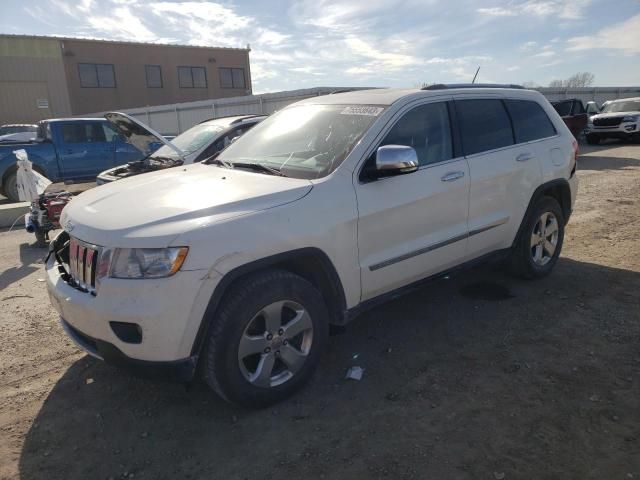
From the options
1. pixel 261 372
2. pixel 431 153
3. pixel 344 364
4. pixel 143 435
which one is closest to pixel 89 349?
pixel 143 435

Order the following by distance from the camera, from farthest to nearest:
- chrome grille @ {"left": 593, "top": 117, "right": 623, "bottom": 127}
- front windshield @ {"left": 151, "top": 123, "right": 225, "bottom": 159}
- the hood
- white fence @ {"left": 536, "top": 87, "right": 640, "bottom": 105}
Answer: white fence @ {"left": 536, "top": 87, "right": 640, "bottom": 105} → chrome grille @ {"left": 593, "top": 117, "right": 623, "bottom": 127} → front windshield @ {"left": 151, "top": 123, "right": 225, "bottom": 159} → the hood

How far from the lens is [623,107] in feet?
65.4

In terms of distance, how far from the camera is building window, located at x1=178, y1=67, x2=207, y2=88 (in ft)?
131

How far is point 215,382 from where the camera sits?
267 centimetres

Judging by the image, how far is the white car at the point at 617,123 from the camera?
18812mm

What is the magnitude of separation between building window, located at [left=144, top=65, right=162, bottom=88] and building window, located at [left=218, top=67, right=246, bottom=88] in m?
5.11

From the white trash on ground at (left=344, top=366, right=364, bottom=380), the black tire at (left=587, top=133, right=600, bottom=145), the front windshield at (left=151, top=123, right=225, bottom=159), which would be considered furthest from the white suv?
the black tire at (left=587, top=133, right=600, bottom=145)

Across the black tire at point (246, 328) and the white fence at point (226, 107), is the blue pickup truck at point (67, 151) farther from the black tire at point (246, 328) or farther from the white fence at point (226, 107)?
the black tire at point (246, 328)

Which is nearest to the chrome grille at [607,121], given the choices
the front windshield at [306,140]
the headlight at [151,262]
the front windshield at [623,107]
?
the front windshield at [623,107]

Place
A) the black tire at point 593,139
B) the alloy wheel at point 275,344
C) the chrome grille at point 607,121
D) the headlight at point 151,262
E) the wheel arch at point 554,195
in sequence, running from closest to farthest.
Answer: the headlight at point 151,262 → the alloy wheel at point 275,344 → the wheel arch at point 554,195 → the chrome grille at point 607,121 → the black tire at point 593,139

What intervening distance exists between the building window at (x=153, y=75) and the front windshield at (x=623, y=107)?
104 feet

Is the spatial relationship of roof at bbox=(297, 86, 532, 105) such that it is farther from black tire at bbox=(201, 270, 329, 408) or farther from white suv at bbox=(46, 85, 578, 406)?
black tire at bbox=(201, 270, 329, 408)

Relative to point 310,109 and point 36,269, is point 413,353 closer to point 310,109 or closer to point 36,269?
point 310,109

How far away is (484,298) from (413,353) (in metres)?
1.28
